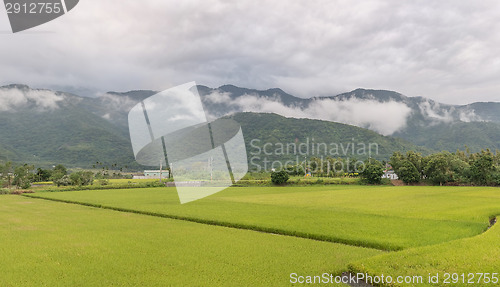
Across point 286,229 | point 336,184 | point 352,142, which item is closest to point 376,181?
point 336,184

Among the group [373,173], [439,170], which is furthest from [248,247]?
[439,170]

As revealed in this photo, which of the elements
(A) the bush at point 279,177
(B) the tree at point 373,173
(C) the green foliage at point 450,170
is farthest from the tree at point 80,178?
(C) the green foliage at point 450,170

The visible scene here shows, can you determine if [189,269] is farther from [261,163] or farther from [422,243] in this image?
[261,163]

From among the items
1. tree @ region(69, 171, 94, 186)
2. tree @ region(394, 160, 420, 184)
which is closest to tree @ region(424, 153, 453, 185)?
tree @ region(394, 160, 420, 184)

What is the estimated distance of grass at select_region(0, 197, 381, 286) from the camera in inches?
448

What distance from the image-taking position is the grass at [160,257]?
1138cm

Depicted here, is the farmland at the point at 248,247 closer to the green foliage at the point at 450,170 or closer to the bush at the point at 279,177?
the green foliage at the point at 450,170

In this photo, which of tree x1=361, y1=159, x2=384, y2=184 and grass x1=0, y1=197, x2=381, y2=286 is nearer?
grass x1=0, y1=197, x2=381, y2=286

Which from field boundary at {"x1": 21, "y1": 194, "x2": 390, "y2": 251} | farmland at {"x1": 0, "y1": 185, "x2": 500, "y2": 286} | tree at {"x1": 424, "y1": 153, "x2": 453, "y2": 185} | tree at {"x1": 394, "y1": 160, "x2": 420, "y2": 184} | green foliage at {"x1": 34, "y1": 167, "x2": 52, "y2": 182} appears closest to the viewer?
farmland at {"x1": 0, "y1": 185, "x2": 500, "y2": 286}

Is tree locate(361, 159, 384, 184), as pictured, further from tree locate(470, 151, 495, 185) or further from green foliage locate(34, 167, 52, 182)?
green foliage locate(34, 167, 52, 182)

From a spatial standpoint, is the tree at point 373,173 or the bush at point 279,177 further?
the bush at point 279,177

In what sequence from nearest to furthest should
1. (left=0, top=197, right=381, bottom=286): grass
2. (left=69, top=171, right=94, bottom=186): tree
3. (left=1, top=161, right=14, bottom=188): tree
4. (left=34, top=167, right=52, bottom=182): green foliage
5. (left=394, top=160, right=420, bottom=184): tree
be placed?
1. (left=0, top=197, right=381, bottom=286): grass
2. (left=394, top=160, right=420, bottom=184): tree
3. (left=69, top=171, right=94, bottom=186): tree
4. (left=1, top=161, right=14, bottom=188): tree
5. (left=34, top=167, right=52, bottom=182): green foliage

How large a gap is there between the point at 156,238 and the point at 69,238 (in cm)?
513

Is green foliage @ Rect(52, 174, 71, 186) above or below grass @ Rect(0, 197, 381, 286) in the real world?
below
